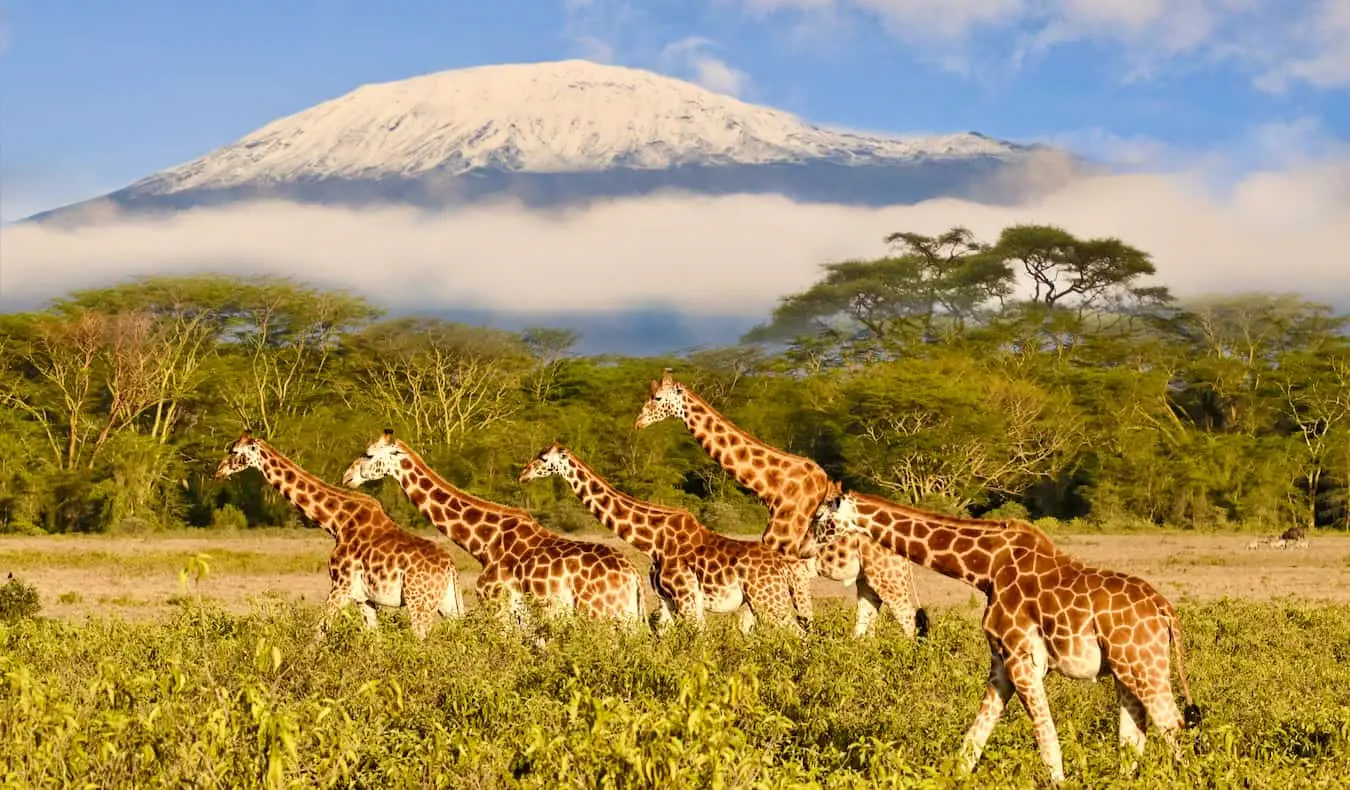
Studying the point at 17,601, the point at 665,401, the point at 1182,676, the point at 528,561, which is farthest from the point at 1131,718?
the point at 17,601

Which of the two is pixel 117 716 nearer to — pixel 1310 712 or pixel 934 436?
pixel 1310 712

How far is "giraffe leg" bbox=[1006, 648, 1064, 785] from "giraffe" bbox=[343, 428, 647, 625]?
11.1ft

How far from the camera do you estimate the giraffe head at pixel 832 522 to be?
10.1 metres

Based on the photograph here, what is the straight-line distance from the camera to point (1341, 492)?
151 feet

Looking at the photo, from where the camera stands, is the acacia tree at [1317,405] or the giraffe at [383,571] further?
the acacia tree at [1317,405]

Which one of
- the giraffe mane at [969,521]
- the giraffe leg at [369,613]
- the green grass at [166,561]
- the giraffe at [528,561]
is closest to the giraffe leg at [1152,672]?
the giraffe mane at [969,521]

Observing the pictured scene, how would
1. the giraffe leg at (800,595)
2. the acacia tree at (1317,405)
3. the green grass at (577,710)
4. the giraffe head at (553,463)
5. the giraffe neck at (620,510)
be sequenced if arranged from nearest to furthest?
the green grass at (577,710) → the giraffe leg at (800,595) → the giraffe neck at (620,510) → the giraffe head at (553,463) → the acacia tree at (1317,405)

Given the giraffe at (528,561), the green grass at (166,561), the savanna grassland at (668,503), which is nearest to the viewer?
the savanna grassland at (668,503)

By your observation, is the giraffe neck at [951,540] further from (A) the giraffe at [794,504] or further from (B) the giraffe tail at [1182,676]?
(A) the giraffe at [794,504]

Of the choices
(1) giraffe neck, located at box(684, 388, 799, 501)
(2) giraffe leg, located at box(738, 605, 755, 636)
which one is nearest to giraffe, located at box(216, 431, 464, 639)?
(2) giraffe leg, located at box(738, 605, 755, 636)

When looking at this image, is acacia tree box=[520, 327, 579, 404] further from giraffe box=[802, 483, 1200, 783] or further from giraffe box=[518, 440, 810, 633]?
giraffe box=[802, 483, 1200, 783]

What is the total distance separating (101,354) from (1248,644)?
1624 inches

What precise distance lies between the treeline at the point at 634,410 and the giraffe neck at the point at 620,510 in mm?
25310

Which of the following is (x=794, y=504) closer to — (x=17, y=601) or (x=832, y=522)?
(x=832, y=522)
